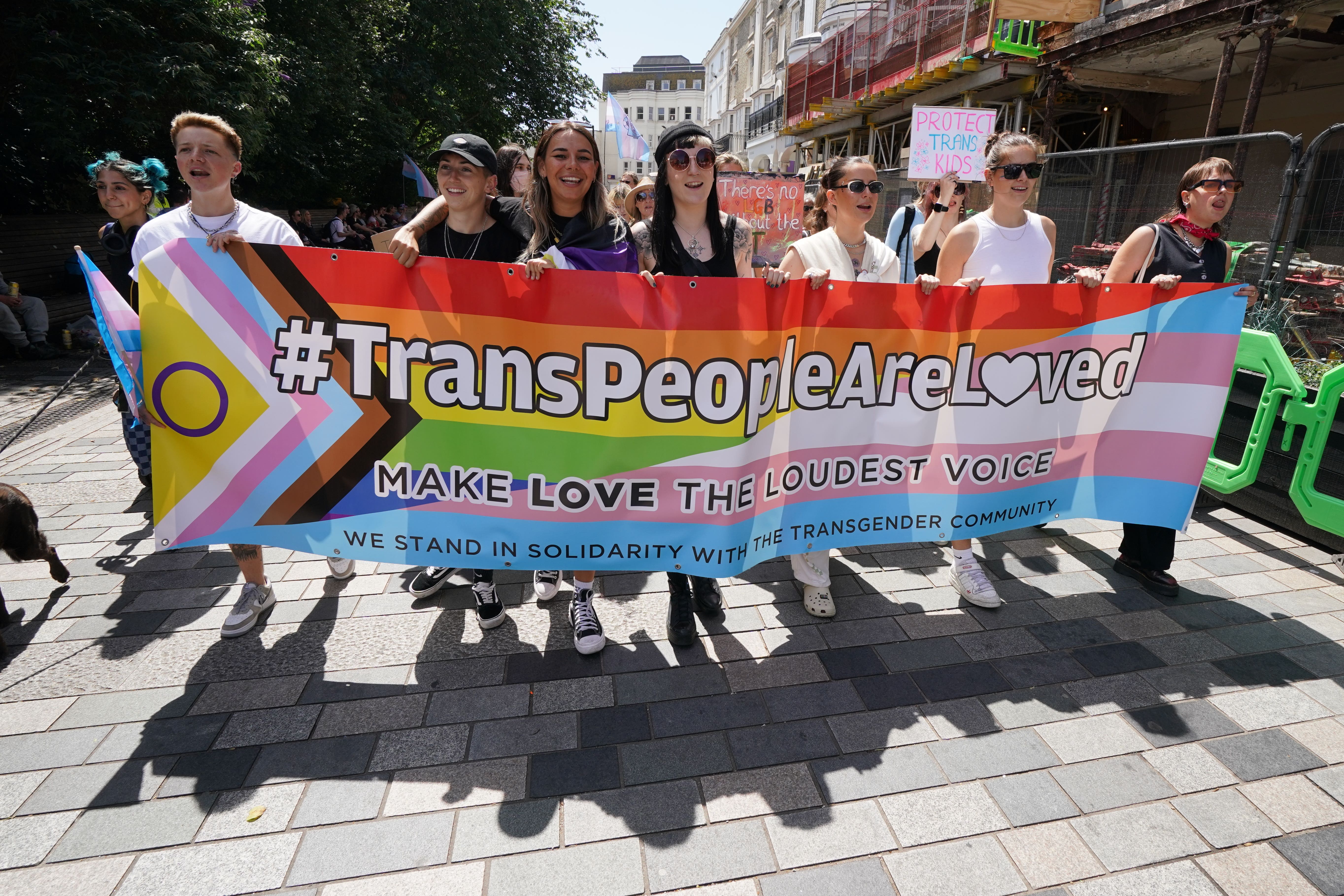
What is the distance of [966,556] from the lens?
3.45 m

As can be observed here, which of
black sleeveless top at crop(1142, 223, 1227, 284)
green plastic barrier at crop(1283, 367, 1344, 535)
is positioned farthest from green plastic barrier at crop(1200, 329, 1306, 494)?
black sleeveless top at crop(1142, 223, 1227, 284)

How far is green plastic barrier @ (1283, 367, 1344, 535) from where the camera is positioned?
144 inches

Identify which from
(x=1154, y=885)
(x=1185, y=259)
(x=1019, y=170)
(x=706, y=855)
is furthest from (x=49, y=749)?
(x=1185, y=259)

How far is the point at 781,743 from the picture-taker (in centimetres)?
244

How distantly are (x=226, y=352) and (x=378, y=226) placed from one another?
19.8 metres

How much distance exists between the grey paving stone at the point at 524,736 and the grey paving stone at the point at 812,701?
2.49 feet

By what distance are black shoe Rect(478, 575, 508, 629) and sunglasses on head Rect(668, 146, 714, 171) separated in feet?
6.54

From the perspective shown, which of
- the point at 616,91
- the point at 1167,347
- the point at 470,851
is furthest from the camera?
the point at 616,91

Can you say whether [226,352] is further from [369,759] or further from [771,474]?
[771,474]

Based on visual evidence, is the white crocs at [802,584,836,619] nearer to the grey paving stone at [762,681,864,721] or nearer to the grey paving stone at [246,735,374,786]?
the grey paving stone at [762,681,864,721]

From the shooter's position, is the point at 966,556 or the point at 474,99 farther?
the point at 474,99

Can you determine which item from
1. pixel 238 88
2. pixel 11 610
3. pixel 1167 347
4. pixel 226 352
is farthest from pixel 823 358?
pixel 238 88

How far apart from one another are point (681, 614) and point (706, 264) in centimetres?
150

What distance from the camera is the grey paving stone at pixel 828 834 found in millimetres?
2014
